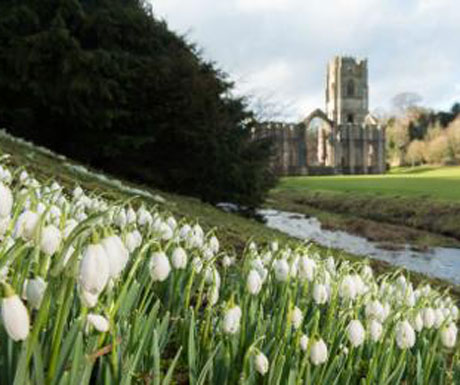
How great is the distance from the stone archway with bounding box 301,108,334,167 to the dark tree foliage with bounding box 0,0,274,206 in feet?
154

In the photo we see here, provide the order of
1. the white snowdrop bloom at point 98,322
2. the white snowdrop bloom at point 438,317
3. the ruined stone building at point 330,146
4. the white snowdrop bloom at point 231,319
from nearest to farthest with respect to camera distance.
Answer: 1. the white snowdrop bloom at point 98,322
2. the white snowdrop bloom at point 231,319
3. the white snowdrop bloom at point 438,317
4. the ruined stone building at point 330,146

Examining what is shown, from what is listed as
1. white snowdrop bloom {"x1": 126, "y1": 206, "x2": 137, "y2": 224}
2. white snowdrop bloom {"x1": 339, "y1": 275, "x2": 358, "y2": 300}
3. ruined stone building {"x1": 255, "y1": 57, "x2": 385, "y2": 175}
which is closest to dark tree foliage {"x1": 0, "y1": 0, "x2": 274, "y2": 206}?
white snowdrop bloom {"x1": 126, "y1": 206, "x2": 137, "y2": 224}

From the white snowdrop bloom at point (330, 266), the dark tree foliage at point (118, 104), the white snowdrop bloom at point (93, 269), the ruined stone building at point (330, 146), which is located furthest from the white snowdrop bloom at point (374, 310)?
the ruined stone building at point (330, 146)

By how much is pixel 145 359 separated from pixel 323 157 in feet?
215

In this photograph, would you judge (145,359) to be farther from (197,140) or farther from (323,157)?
(323,157)

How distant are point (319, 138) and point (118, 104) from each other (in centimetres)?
5550

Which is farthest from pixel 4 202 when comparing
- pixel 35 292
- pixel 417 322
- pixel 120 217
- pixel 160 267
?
pixel 417 322

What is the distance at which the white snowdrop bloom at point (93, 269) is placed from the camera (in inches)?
52.3

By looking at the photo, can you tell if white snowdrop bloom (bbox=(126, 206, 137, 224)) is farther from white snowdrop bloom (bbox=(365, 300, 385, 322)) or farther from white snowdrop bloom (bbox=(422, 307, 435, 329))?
white snowdrop bloom (bbox=(422, 307, 435, 329))

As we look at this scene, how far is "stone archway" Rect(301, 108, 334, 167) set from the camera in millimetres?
63928

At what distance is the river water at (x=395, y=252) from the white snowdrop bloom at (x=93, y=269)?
863cm

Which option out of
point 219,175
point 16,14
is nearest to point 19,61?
point 16,14

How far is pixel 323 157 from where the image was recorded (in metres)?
66.3

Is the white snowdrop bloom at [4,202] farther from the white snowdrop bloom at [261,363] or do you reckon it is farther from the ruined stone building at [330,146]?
the ruined stone building at [330,146]
